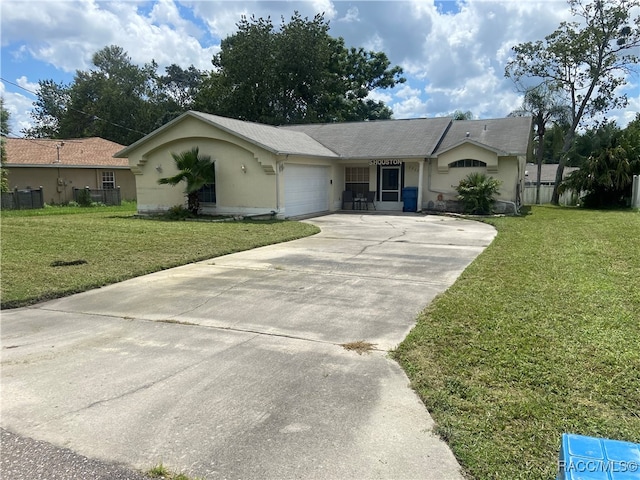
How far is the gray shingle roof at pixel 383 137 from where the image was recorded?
65.0 ft

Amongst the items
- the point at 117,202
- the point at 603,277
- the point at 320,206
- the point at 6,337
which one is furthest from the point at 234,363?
the point at 117,202

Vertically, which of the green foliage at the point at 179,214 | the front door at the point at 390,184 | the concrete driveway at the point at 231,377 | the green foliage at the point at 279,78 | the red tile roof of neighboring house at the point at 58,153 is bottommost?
the concrete driveway at the point at 231,377

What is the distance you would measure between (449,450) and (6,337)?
15.4 feet

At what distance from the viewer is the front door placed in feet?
67.2

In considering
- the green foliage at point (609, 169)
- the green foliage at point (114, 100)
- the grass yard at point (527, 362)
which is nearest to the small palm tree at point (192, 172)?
the grass yard at point (527, 362)

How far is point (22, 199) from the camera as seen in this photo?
72.2 feet

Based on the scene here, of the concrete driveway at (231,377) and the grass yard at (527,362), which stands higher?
the grass yard at (527,362)

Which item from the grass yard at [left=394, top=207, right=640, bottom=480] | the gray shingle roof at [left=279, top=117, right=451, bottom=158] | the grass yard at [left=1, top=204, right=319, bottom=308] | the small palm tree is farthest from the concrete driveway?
the gray shingle roof at [left=279, top=117, right=451, bottom=158]

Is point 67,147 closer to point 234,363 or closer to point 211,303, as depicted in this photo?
point 211,303

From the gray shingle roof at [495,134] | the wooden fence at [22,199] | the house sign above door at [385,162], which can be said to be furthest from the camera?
the wooden fence at [22,199]

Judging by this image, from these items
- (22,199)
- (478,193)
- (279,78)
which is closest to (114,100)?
(279,78)

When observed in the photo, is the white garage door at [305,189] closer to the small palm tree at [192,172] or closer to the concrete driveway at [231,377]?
the small palm tree at [192,172]

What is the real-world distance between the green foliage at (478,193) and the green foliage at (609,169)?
6.58m

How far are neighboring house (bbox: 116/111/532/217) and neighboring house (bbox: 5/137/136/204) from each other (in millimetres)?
9331
